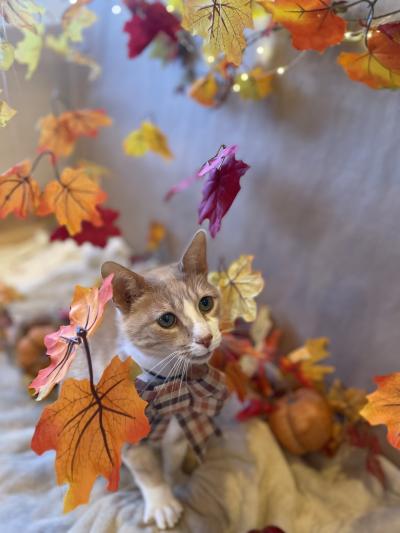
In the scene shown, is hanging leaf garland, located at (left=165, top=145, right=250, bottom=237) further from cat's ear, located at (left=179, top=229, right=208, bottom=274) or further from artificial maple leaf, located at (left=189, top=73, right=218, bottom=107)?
artificial maple leaf, located at (left=189, top=73, right=218, bottom=107)

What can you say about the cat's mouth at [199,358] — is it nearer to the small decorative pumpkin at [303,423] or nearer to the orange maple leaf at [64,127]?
the small decorative pumpkin at [303,423]

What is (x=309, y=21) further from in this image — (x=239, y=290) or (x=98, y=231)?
(x=98, y=231)

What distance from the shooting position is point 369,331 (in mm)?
914

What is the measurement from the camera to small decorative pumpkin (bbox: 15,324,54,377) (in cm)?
106

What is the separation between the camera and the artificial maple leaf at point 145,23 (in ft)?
2.96

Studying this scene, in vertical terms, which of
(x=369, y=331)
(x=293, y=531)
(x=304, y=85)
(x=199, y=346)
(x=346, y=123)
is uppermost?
(x=304, y=85)

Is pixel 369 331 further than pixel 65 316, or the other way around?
pixel 65 316

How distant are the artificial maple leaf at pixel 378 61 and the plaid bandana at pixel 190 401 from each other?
1.70ft

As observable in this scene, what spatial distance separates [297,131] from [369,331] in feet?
1.47

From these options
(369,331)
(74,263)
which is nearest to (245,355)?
(369,331)

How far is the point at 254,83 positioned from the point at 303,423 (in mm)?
716

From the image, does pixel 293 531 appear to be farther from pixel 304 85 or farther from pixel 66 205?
pixel 304 85

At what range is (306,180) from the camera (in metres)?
0.98

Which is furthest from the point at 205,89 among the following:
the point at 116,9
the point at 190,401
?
the point at 190,401
